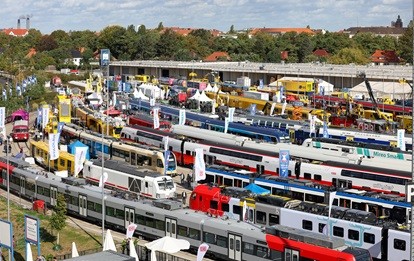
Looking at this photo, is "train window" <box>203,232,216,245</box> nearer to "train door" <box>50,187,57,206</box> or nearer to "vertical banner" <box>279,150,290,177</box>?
"vertical banner" <box>279,150,290,177</box>

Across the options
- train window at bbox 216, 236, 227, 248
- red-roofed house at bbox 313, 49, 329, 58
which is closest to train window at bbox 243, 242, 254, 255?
train window at bbox 216, 236, 227, 248

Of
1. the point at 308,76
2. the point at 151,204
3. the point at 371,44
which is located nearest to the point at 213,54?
the point at 371,44

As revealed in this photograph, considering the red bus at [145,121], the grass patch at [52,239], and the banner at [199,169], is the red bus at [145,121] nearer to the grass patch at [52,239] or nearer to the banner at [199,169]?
the banner at [199,169]

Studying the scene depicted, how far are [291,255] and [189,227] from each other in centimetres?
521

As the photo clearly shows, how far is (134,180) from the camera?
35.6 m

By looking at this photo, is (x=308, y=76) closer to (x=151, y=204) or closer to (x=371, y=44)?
(x=371, y=44)

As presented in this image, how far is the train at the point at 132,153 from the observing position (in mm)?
41156

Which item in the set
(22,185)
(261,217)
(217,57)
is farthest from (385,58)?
(261,217)

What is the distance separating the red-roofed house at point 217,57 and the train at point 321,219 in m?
105

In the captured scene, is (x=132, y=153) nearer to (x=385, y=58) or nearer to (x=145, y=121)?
(x=145, y=121)

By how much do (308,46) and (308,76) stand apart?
1821 inches

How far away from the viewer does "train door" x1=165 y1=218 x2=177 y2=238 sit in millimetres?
28750

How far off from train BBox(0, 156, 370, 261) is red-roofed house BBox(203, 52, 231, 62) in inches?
3950

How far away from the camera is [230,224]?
1062 inches
